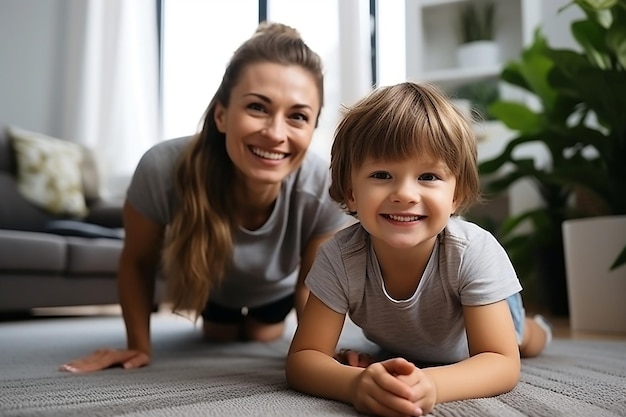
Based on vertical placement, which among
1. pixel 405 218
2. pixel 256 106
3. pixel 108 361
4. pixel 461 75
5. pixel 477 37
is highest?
pixel 477 37

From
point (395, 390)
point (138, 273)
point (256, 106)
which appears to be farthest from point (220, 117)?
point (395, 390)

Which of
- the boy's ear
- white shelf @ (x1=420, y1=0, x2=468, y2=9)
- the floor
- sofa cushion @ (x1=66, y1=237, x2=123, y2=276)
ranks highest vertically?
white shelf @ (x1=420, y1=0, x2=468, y2=9)

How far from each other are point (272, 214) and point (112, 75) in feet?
9.77

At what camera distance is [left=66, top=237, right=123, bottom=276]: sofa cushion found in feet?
7.48

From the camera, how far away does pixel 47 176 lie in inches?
109

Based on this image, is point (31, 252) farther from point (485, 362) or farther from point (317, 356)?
point (485, 362)

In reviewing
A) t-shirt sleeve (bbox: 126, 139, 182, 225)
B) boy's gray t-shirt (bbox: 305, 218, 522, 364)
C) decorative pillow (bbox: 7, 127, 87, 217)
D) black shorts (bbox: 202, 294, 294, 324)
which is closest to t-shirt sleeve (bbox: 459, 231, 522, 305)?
boy's gray t-shirt (bbox: 305, 218, 522, 364)

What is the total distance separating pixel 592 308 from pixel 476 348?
1.06 meters

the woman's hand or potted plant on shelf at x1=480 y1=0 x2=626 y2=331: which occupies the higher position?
potted plant on shelf at x1=480 y1=0 x2=626 y2=331

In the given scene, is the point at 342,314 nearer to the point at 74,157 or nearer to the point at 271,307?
the point at 271,307

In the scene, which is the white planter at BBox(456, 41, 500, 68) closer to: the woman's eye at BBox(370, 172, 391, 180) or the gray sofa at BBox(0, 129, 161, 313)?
the gray sofa at BBox(0, 129, 161, 313)

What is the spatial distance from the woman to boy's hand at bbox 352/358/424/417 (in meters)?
0.53

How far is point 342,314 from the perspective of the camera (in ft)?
2.79

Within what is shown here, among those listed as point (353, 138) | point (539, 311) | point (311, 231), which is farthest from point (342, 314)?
point (539, 311)
